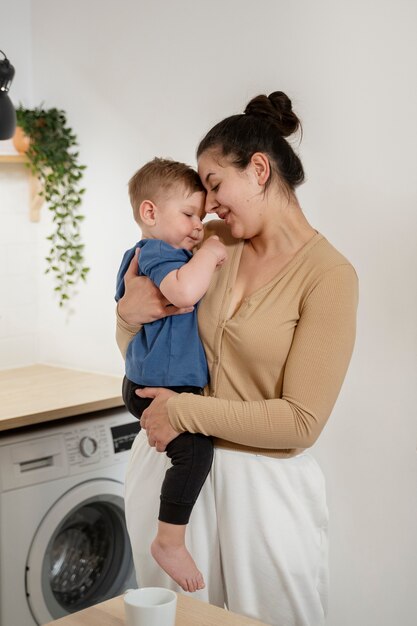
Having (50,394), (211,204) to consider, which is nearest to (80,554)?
(50,394)

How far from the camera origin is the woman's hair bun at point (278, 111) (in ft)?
6.15

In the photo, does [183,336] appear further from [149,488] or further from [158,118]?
[158,118]

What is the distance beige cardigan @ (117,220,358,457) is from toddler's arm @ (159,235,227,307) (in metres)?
0.10

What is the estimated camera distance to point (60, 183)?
3357 mm

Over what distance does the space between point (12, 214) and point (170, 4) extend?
1092mm

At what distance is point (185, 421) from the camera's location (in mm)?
1758

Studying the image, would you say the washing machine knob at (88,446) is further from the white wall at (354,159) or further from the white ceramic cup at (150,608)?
the white ceramic cup at (150,608)

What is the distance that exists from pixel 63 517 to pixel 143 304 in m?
1.15

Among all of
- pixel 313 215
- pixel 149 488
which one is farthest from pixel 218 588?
pixel 313 215

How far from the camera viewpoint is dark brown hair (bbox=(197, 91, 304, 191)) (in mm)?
1824

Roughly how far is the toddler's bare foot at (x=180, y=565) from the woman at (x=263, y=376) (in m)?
0.13

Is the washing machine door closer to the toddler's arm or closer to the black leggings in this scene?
the black leggings

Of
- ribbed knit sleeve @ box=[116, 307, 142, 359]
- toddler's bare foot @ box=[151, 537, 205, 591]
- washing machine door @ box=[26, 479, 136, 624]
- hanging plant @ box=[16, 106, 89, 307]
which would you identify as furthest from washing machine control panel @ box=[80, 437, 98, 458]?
toddler's bare foot @ box=[151, 537, 205, 591]

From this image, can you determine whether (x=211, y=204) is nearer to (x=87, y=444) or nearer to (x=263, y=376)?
(x=263, y=376)
